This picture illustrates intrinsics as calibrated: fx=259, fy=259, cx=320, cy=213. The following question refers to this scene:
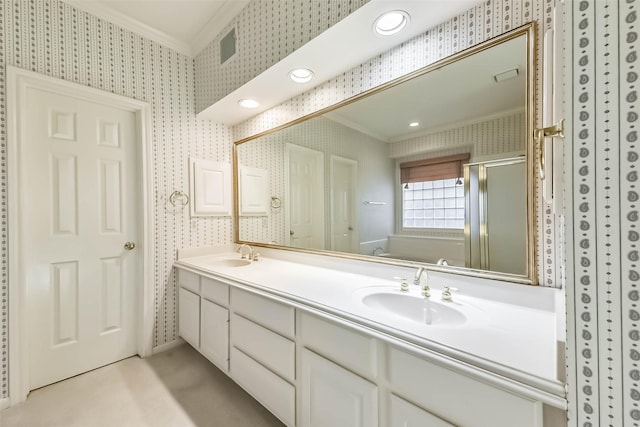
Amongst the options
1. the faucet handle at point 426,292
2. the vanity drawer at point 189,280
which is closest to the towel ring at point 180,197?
the vanity drawer at point 189,280

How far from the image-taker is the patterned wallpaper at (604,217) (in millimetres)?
426

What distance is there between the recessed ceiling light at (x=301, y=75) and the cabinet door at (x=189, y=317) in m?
1.72

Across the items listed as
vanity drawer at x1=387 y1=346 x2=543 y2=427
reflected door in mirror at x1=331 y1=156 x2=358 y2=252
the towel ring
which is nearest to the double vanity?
vanity drawer at x1=387 y1=346 x2=543 y2=427

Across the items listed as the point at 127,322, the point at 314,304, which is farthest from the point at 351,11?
the point at 127,322

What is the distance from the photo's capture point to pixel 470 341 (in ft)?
2.55

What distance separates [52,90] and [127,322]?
1.75m

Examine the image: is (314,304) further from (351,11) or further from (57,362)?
(57,362)

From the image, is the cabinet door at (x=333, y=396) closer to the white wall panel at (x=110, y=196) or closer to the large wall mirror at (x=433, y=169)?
the large wall mirror at (x=433, y=169)

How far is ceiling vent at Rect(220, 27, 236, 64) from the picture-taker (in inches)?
73.1

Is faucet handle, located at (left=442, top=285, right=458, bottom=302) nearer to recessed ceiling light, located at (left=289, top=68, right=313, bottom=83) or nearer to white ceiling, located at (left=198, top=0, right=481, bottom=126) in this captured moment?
white ceiling, located at (left=198, top=0, right=481, bottom=126)

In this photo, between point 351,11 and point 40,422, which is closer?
point 351,11

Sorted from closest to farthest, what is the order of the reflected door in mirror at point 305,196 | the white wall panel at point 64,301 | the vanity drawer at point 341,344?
1. the vanity drawer at point 341,344
2. the white wall panel at point 64,301
3. the reflected door in mirror at point 305,196

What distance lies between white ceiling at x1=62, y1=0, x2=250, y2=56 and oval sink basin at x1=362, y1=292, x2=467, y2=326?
6.69 ft

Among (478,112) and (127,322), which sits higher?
(478,112)
